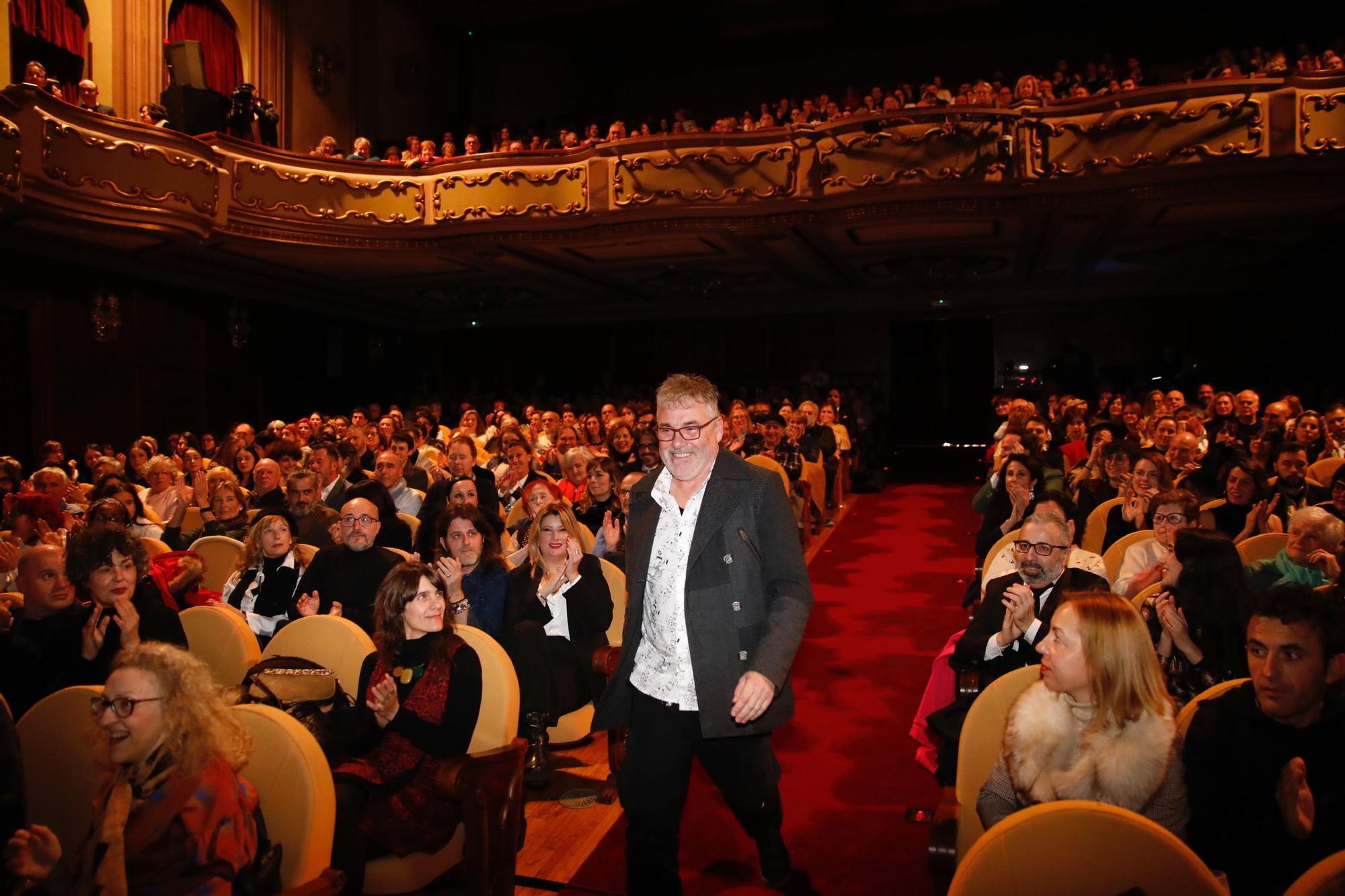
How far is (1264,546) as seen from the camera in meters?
3.43

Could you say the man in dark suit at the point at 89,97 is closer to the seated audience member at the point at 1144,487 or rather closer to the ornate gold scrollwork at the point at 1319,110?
the seated audience member at the point at 1144,487

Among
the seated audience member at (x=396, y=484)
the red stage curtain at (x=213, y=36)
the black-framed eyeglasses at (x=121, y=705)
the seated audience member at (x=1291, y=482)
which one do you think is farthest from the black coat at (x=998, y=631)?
the red stage curtain at (x=213, y=36)

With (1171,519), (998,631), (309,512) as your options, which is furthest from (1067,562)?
(309,512)

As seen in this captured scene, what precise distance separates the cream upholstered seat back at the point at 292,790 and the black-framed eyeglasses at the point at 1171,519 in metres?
2.78

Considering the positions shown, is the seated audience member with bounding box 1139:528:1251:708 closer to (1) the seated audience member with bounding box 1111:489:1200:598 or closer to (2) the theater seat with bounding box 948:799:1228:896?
(1) the seated audience member with bounding box 1111:489:1200:598

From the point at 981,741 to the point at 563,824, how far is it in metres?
1.50

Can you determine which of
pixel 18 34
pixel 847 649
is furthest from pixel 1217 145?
pixel 18 34

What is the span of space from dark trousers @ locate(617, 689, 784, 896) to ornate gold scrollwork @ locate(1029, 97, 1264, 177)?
744cm

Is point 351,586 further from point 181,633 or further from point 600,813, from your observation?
point 600,813

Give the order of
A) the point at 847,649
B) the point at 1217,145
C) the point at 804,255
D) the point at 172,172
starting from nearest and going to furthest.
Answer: the point at 847,649 → the point at 1217,145 → the point at 172,172 → the point at 804,255

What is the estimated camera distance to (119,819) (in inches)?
65.9

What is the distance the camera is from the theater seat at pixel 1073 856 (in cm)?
134

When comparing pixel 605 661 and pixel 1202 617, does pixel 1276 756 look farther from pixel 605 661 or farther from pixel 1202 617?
pixel 605 661

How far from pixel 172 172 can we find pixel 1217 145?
9213 millimetres
